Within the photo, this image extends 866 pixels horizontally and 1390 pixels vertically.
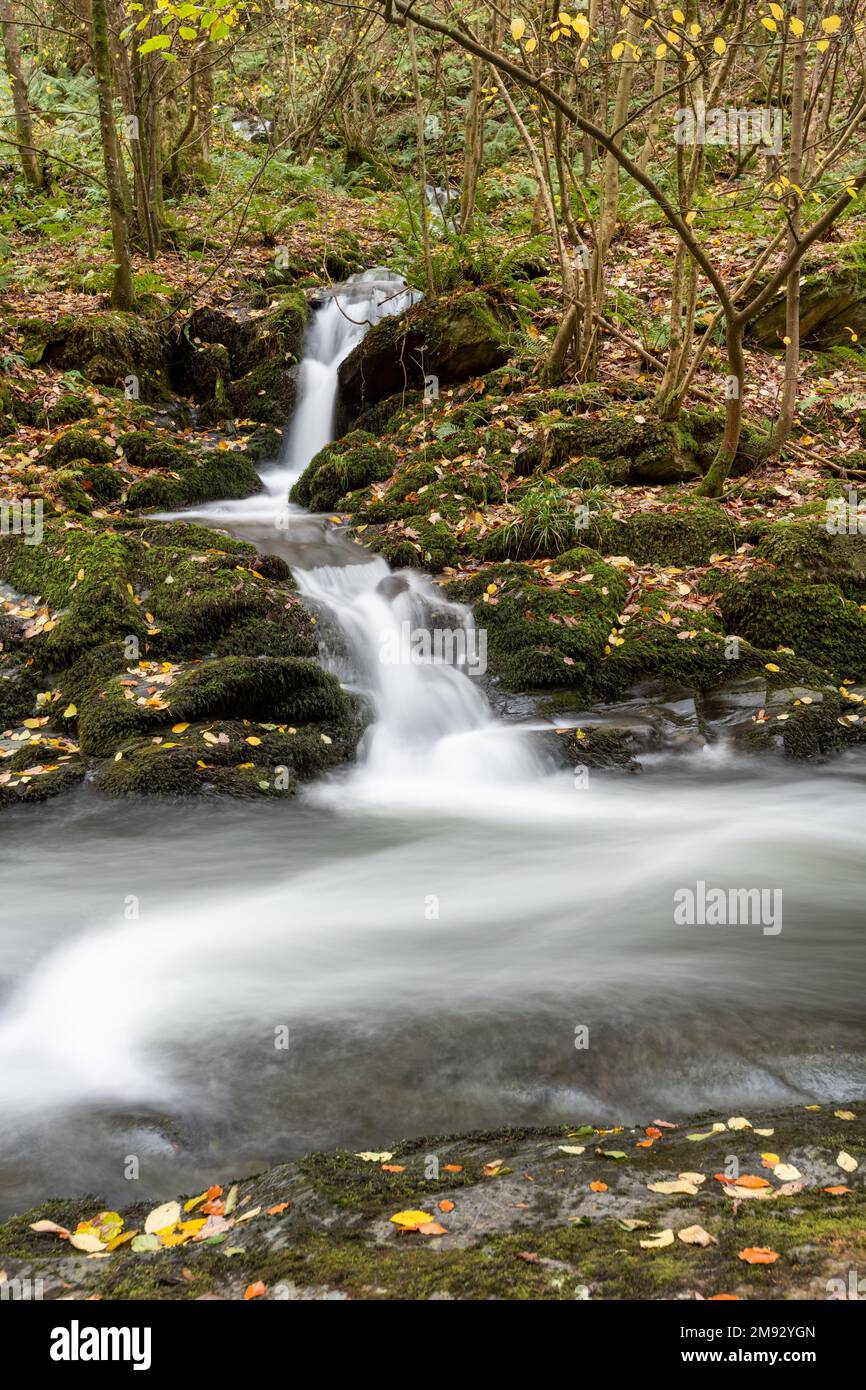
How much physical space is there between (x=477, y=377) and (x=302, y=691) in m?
5.93

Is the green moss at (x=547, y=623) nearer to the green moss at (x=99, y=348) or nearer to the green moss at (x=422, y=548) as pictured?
the green moss at (x=422, y=548)

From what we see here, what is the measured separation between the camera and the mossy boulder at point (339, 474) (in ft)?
35.4

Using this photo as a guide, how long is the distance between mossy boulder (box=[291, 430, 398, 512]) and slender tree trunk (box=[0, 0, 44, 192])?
7.55 metres

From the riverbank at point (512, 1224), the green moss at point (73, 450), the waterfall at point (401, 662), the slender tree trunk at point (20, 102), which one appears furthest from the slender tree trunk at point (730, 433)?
the slender tree trunk at point (20, 102)

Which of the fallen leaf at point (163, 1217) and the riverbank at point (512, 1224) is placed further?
the fallen leaf at point (163, 1217)

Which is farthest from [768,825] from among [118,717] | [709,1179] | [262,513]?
[262,513]

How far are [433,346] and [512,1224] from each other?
35.5ft

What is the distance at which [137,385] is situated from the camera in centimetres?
1182

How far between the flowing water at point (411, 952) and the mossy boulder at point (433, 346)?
474 cm

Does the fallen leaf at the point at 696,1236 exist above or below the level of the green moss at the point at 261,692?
below

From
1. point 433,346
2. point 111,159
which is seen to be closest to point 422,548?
point 433,346

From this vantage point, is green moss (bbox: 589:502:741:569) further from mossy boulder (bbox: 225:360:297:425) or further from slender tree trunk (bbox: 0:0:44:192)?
slender tree trunk (bbox: 0:0:44:192)

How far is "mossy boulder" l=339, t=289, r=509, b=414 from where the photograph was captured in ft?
38.0

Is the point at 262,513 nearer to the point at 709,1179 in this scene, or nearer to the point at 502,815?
the point at 502,815
